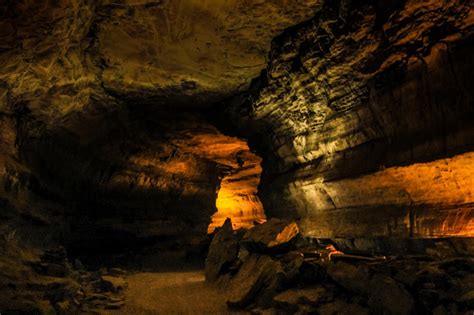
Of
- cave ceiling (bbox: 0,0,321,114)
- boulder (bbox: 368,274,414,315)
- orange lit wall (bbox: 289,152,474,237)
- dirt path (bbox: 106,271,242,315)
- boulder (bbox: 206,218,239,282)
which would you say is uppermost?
cave ceiling (bbox: 0,0,321,114)

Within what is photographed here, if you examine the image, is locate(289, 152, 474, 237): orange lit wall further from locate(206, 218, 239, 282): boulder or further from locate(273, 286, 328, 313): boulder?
locate(273, 286, 328, 313): boulder

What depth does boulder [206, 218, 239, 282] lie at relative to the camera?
26.1ft

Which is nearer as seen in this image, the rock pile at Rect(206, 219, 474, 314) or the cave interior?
the rock pile at Rect(206, 219, 474, 314)

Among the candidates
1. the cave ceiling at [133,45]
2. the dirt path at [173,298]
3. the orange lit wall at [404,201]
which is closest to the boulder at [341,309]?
the dirt path at [173,298]

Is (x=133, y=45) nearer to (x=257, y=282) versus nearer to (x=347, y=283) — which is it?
(x=257, y=282)

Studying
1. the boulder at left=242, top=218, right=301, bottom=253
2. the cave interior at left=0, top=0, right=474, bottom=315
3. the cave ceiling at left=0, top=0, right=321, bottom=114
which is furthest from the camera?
the boulder at left=242, top=218, right=301, bottom=253

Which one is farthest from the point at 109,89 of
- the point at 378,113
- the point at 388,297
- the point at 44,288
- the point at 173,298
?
the point at 388,297

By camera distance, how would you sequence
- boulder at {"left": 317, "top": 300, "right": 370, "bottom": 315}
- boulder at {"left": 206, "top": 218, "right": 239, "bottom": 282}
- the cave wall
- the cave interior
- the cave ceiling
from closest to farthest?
1. boulder at {"left": 317, "top": 300, "right": 370, "bottom": 315}
2. the cave interior
3. the cave ceiling
4. the cave wall
5. boulder at {"left": 206, "top": 218, "right": 239, "bottom": 282}

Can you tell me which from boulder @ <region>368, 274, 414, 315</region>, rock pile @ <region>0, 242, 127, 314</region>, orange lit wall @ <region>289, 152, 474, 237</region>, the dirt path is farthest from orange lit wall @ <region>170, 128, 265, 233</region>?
boulder @ <region>368, 274, 414, 315</region>

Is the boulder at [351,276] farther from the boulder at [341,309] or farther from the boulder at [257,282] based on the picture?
the boulder at [257,282]

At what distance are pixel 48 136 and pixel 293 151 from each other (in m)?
7.62

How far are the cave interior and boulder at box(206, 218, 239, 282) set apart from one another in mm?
51

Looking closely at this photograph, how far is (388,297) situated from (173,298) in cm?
419

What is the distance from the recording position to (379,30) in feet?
23.0
